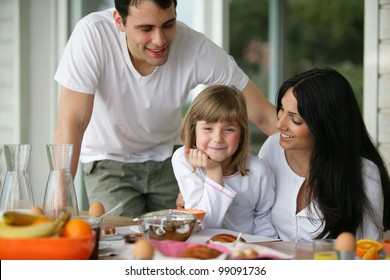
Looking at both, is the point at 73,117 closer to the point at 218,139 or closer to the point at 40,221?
the point at 218,139

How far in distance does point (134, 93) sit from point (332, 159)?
1.01 m

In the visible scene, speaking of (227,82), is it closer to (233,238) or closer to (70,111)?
(70,111)

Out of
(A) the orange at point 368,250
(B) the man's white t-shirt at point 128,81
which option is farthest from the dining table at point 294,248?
(B) the man's white t-shirt at point 128,81

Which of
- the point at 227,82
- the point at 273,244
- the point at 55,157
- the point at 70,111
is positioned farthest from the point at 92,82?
the point at 273,244

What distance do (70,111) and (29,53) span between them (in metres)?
2.03

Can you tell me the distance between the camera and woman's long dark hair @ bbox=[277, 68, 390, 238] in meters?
2.39

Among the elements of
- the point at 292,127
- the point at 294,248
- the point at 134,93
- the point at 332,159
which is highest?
the point at 134,93

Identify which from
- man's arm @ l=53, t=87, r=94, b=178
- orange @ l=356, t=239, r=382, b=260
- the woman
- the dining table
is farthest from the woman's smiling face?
man's arm @ l=53, t=87, r=94, b=178

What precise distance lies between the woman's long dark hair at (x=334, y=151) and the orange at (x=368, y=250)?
0.64 m

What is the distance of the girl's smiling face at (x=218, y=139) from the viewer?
2.54 metres

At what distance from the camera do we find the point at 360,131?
248cm

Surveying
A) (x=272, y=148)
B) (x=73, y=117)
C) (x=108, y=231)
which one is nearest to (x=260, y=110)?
(x=272, y=148)

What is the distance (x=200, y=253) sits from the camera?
1.56 meters

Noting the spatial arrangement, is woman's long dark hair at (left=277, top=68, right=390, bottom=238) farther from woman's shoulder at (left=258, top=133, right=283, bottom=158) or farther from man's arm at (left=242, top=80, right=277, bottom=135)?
man's arm at (left=242, top=80, right=277, bottom=135)
